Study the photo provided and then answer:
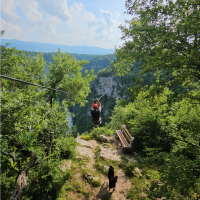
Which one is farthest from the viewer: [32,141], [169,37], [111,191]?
[111,191]

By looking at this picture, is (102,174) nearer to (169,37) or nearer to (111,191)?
(111,191)

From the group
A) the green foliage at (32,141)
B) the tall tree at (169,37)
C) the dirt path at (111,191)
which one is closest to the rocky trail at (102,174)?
the dirt path at (111,191)

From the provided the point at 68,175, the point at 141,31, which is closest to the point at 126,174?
the point at 68,175

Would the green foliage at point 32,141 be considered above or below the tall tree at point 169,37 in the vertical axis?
below

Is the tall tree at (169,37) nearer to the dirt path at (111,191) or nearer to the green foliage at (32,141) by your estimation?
the green foliage at (32,141)

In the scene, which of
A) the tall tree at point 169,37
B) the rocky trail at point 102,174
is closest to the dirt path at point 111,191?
the rocky trail at point 102,174

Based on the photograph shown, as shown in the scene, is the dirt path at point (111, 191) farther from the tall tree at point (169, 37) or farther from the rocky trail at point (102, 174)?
the tall tree at point (169, 37)

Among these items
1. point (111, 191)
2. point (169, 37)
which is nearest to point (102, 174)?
point (111, 191)

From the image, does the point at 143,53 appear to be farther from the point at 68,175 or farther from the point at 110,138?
the point at 110,138

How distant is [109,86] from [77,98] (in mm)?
94821

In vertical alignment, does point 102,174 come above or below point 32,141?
below

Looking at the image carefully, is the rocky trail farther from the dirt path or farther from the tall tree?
the tall tree

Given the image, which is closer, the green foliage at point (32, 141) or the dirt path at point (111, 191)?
the green foliage at point (32, 141)

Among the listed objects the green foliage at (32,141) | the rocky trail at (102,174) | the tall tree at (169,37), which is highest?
the tall tree at (169,37)
